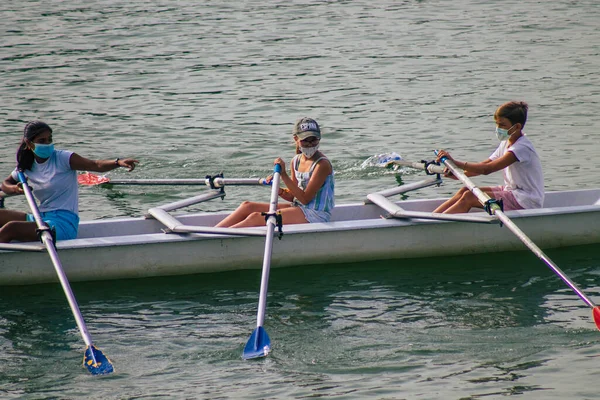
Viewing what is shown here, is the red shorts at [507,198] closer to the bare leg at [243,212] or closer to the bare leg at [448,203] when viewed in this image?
the bare leg at [448,203]

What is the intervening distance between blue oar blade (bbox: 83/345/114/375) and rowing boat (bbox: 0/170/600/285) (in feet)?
5.52

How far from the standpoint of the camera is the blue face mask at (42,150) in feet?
30.3

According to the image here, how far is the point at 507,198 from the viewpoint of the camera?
10336 mm

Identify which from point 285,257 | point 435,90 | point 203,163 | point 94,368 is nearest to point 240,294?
point 285,257

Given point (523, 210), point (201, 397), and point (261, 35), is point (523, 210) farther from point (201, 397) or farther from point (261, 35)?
point (261, 35)

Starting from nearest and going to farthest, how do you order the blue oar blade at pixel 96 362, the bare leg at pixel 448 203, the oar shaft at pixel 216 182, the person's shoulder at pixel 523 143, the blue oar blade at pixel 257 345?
1. the blue oar blade at pixel 96 362
2. the blue oar blade at pixel 257 345
3. the person's shoulder at pixel 523 143
4. the bare leg at pixel 448 203
5. the oar shaft at pixel 216 182

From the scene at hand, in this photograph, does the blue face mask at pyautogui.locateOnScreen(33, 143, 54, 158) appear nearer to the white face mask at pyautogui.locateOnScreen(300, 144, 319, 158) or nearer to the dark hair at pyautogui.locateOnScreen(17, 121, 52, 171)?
the dark hair at pyautogui.locateOnScreen(17, 121, 52, 171)

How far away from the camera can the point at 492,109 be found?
18.3 meters

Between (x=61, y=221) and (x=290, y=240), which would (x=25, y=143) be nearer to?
(x=61, y=221)

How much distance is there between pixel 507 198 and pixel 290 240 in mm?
2246

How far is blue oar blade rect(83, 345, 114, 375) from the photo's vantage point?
7.70 meters

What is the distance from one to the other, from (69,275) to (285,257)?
2.08 m

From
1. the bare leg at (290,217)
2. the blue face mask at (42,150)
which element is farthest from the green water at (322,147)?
the blue face mask at (42,150)

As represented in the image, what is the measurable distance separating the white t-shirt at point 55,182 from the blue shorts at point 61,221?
4 centimetres
